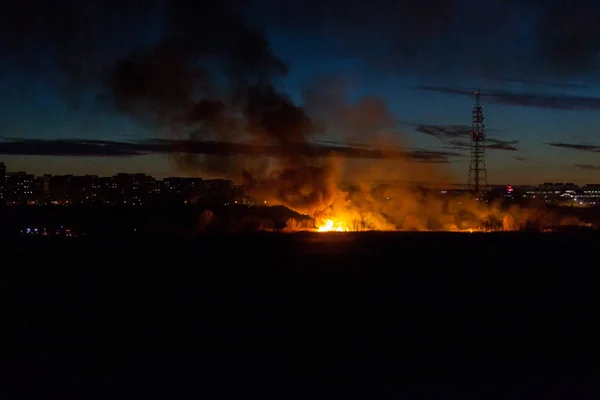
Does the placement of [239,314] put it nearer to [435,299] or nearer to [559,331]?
[435,299]

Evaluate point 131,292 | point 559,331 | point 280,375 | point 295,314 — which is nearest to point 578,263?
point 559,331

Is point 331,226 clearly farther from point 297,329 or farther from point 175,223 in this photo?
point 297,329

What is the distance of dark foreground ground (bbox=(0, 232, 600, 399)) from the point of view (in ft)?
29.3

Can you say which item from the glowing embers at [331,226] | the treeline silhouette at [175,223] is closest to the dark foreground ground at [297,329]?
the treeline silhouette at [175,223]

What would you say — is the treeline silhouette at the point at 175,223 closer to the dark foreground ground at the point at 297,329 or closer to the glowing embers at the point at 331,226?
the glowing embers at the point at 331,226

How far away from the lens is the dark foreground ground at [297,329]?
8.94 metres

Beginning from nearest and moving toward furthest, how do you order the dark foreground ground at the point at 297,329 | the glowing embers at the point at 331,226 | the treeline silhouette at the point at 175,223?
the dark foreground ground at the point at 297,329
the treeline silhouette at the point at 175,223
the glowing embers at the point at 331,226

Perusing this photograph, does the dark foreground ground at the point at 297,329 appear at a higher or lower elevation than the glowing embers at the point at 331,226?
lower

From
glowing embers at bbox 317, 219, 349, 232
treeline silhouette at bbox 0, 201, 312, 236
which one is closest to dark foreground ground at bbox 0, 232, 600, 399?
treeline silhouette at bbox 0, 201, 312, 236

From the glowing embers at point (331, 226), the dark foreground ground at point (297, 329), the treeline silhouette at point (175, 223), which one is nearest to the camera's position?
the dark foreground ground at point (297, 329)

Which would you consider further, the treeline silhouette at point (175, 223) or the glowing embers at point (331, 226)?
the glowing embers at point (331, 226)

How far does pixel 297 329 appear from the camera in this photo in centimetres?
1246

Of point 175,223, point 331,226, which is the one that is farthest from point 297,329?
point 331,226

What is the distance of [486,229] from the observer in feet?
170
